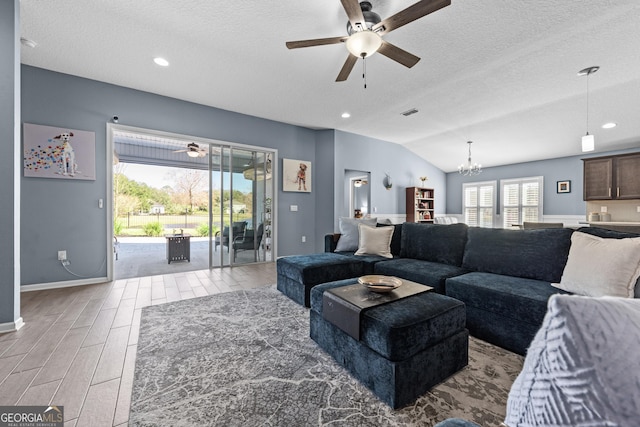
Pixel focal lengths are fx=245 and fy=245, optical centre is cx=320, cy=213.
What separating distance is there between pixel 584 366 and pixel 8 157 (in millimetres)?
Result: 3520

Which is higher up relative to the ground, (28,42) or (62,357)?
(28,42)

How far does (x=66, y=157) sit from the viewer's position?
3215 mm

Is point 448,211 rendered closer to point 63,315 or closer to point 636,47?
point 636,47

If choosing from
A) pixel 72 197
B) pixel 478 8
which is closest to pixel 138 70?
pixel 72 197

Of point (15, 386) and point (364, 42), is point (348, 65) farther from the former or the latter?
point (15, 386)

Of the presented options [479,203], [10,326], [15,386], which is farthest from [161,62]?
[479,203]

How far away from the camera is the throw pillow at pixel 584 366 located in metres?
0.30

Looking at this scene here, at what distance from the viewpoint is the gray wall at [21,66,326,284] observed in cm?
308

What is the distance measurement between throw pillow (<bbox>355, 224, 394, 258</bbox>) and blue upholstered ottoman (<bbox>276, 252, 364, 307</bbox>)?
0.35 meters

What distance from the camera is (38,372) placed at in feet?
5.13

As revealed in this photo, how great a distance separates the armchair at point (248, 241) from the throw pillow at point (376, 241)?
2.27 meters

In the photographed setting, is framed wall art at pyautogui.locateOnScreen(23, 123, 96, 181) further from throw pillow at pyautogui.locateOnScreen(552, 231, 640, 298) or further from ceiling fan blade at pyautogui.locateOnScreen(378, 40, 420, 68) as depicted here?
throw pillow at pyautogui.locateOnScreen(552, 231, 640, 298)

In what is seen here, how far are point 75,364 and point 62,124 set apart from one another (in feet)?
10.5

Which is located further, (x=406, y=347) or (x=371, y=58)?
(x=371, y=58)
